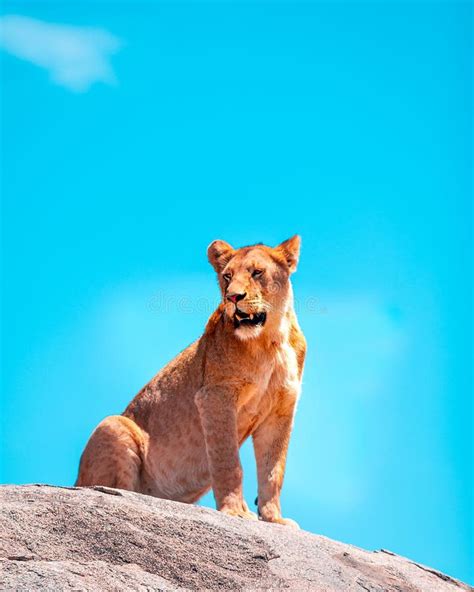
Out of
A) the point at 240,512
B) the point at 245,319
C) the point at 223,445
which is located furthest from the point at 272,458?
the point at 245,319

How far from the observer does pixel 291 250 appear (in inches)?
501

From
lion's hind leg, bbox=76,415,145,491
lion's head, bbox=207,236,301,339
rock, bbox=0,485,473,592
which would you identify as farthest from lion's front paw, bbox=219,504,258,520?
lion's head, bbox=207,236,301,339

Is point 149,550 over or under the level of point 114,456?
under

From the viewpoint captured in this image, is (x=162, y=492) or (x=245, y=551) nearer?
(x=245, y=551)

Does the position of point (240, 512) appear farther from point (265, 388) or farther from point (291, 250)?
point (291, 250)

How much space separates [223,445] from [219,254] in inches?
96.0

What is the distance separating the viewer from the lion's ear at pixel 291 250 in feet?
41.6

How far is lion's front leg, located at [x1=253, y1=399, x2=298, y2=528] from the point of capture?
11758 mm

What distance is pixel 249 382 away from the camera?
12.0 m

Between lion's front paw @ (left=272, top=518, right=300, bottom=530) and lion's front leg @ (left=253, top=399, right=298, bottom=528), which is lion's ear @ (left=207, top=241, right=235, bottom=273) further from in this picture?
lion's front paw @ (left=272, top=518, right=300, bottom=530)

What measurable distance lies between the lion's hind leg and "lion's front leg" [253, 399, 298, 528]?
1556 millimetres

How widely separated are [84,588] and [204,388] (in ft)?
14.5

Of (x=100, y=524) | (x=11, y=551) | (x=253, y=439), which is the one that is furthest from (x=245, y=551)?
(x=253, y=439)

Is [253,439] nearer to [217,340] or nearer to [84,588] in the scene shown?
[217,340]
